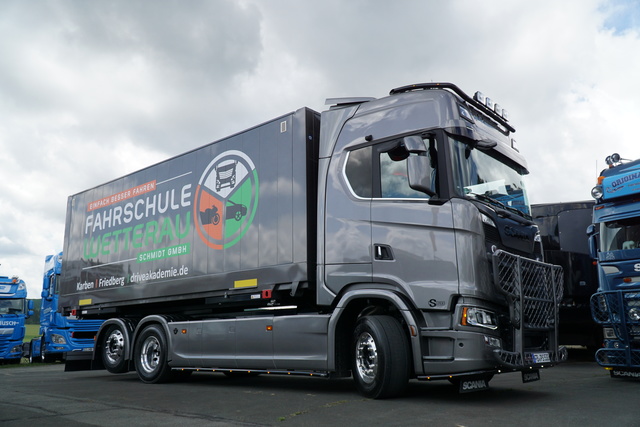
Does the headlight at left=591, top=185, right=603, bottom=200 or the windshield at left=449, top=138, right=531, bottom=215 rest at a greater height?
the headlight at left=591, top=185, right=603, bottom=200

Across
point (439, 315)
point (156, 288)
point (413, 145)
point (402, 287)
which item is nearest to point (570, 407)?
point (439, 315)

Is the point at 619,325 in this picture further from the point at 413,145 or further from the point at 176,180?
the point at 176,180

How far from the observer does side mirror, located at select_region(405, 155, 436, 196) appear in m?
6.37

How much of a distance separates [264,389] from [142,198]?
14.1 ft

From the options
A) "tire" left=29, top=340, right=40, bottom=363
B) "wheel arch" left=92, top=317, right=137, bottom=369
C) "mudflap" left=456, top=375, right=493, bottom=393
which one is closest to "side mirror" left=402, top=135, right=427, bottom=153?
"mudflap" left=456, top=375, right=493, bottom=393

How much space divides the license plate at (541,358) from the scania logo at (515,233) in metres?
1.37

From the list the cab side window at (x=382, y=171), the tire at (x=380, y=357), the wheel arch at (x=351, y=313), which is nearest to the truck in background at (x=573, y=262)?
the wheel arch at (x=351, y=313)

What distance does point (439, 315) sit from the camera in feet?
20.9

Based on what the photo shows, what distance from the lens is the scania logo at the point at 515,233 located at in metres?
6.74

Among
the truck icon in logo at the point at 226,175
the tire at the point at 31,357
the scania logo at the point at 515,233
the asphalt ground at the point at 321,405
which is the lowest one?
the asphalt ground at the point at 321,405

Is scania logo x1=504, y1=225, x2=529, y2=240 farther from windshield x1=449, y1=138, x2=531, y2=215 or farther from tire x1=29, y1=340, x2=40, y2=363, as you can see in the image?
tire x1=29, y1=340, x2=40, y2=363

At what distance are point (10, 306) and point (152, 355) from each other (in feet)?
42.1

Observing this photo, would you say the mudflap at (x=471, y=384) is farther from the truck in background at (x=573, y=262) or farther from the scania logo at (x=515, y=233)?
the truck in background at (x=573, y=262)

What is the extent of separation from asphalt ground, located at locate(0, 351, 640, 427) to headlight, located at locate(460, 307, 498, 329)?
87 centimetres
